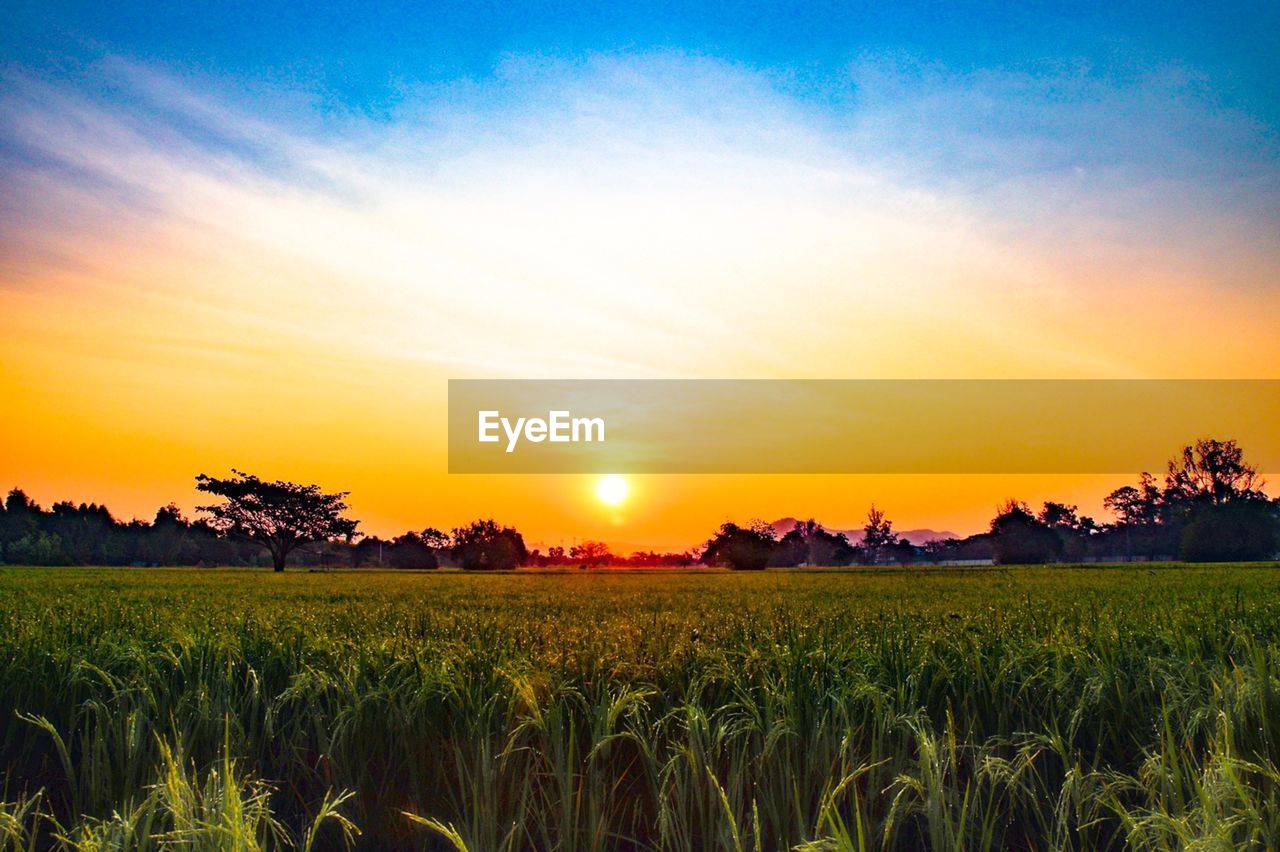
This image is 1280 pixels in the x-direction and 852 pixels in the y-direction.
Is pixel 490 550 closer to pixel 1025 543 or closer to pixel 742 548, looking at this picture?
pixel 742 548

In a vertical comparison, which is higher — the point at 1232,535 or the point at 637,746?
the point at 637,746

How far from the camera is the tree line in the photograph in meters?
83.9

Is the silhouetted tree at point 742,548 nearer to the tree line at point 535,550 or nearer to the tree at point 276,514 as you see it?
the tree line at point 535,550

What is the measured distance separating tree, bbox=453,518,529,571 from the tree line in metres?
0.17

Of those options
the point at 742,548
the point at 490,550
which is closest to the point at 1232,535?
the point at 742,548

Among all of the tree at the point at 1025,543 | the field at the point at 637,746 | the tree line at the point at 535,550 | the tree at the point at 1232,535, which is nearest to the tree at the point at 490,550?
the tree line at the point at 535,550

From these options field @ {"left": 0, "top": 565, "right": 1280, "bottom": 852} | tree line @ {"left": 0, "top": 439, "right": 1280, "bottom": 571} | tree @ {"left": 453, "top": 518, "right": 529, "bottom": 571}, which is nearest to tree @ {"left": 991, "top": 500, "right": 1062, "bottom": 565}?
tree line @ {"left": 0, "top": 439, "right": 1280, "bottom": 571}

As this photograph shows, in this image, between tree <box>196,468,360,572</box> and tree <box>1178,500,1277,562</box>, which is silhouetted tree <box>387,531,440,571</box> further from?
tree <box>1178,500,1277,562</box>

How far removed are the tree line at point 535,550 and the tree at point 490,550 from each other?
0.17 metres

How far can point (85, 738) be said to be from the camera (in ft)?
16.4

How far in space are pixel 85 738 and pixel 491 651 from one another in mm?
2578

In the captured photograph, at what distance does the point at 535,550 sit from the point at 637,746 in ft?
413

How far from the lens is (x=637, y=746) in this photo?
4.79 m

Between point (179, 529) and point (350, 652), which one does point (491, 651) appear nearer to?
point (350, 652)
